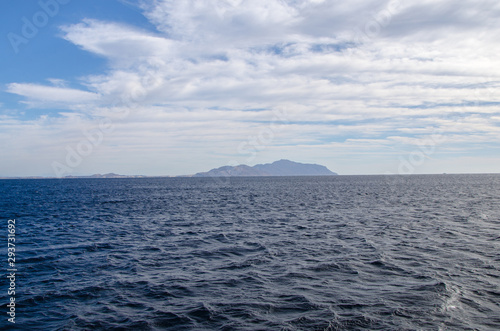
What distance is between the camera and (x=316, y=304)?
16.5m

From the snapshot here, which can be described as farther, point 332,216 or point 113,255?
point 332,216

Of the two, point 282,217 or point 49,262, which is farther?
point 282,217

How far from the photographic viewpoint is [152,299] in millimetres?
17609

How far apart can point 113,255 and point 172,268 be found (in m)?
6.99

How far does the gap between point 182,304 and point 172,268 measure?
667 centimetres

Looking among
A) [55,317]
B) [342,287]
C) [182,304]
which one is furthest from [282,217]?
[55,317]

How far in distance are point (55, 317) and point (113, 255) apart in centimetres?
1180

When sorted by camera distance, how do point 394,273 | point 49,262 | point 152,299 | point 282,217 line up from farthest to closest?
point 282,217 → point 49,262 → point 394,273 → point 152,299

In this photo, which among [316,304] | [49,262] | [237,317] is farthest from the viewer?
[49,262]

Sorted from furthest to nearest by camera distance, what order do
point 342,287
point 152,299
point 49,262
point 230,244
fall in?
point 230,244 → point 49,262 → point 342,287 → point 152,299

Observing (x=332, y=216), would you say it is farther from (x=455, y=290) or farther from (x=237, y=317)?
(x=237, y=317)

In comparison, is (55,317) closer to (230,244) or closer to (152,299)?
(152,299)

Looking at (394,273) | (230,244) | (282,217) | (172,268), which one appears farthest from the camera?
(282,217)

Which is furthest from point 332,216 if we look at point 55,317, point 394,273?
point 55,317
